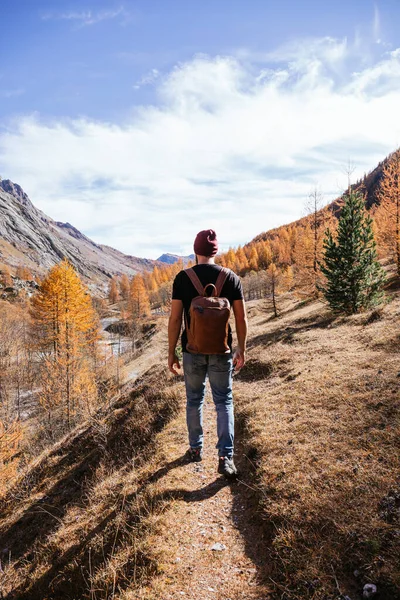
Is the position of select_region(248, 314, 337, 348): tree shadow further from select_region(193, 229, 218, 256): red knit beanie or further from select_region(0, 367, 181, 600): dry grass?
select_region(193, 229, 218, 256): red knit beanie

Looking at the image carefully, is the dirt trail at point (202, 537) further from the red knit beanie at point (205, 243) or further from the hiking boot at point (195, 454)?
the red knit beanie at point (205, 243)

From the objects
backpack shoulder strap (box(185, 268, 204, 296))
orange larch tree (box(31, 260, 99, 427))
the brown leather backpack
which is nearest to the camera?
the brown leather backpack

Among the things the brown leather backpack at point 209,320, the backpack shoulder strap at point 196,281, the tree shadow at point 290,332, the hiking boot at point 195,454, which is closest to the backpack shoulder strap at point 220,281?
the brown leather backpack at point 209,320

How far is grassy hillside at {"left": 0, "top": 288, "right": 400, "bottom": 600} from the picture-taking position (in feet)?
9.87

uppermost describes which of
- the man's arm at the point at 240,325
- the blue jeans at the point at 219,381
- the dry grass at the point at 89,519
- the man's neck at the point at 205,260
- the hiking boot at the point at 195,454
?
the man's neck at the point at 205,260

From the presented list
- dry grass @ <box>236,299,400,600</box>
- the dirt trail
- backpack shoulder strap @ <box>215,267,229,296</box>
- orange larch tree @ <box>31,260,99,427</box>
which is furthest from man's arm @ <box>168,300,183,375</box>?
orange larch tree @ <box>31,260,99,427</box>

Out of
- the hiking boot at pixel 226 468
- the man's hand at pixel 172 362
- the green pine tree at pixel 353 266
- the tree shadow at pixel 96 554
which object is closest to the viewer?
the tree shadow at pixel 96 554

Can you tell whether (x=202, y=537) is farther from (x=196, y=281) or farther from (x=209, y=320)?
(x=196, y=281)

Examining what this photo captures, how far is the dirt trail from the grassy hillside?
16 mm

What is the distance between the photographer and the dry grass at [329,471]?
9.49 ft

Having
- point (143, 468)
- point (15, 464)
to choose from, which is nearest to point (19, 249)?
point (15, 464)

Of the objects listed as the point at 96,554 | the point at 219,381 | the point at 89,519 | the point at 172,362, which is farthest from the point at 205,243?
the point at 89,519

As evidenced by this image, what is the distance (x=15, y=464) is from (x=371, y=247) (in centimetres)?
2487

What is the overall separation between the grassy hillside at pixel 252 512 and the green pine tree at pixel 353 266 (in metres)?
11.7
